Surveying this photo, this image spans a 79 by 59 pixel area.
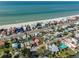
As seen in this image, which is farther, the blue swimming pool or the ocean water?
the ocean water

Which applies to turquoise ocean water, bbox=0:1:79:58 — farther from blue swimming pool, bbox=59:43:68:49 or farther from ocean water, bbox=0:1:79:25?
blue swimming pool, bbox=59:43:68:49

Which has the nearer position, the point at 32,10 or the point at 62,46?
the point at 62,46

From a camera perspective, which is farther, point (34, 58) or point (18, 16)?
point (18, 16)

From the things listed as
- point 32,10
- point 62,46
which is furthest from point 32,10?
point 62,46

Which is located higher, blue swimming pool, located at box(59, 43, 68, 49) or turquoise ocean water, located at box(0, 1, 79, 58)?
turquoise ocean water, located at box(0, 1, 79, 58)

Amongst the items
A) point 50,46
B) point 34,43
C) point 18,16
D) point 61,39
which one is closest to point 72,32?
point 61,39

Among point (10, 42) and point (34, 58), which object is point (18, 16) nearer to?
point (10, 42)

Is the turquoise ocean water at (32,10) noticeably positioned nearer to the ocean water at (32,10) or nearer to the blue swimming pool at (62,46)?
the ocean water at (32,10)

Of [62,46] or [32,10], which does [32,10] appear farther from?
[62,46]

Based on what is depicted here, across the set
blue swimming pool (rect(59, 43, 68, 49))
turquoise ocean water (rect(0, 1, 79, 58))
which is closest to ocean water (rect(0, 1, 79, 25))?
turquoise ocean water (rect(0, 1, 79, 58))
